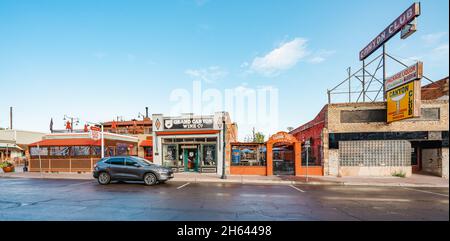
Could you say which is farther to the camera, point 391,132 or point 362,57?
point 362,57

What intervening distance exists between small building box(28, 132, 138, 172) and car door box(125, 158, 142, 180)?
9.55 metres

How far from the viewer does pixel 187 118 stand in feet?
61.8

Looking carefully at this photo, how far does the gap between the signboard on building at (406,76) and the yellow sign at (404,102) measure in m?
0.33

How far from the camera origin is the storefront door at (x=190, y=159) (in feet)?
62.3

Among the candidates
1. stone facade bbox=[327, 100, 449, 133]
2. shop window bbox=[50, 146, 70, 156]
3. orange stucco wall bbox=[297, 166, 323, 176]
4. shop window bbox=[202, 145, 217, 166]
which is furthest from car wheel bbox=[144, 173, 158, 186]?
stone facade bbox=[327, 100, 449, 133]

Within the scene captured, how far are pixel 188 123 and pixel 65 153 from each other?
43.2ft

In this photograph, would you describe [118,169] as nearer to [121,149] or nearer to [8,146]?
[121,149]

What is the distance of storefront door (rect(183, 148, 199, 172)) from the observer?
19000 mm

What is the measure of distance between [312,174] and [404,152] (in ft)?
23.8

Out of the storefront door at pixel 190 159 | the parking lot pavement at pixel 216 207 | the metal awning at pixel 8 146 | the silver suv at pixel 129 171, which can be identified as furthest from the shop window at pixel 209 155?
the metal awning at pixel 8 146

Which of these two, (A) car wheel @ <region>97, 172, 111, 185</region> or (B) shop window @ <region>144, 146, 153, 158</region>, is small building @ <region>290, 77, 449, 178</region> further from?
(B) shop window @ <region>144, 146, 153, 158</region>

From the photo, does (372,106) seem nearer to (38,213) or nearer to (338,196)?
(338,196)

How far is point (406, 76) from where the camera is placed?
14.6 meters
